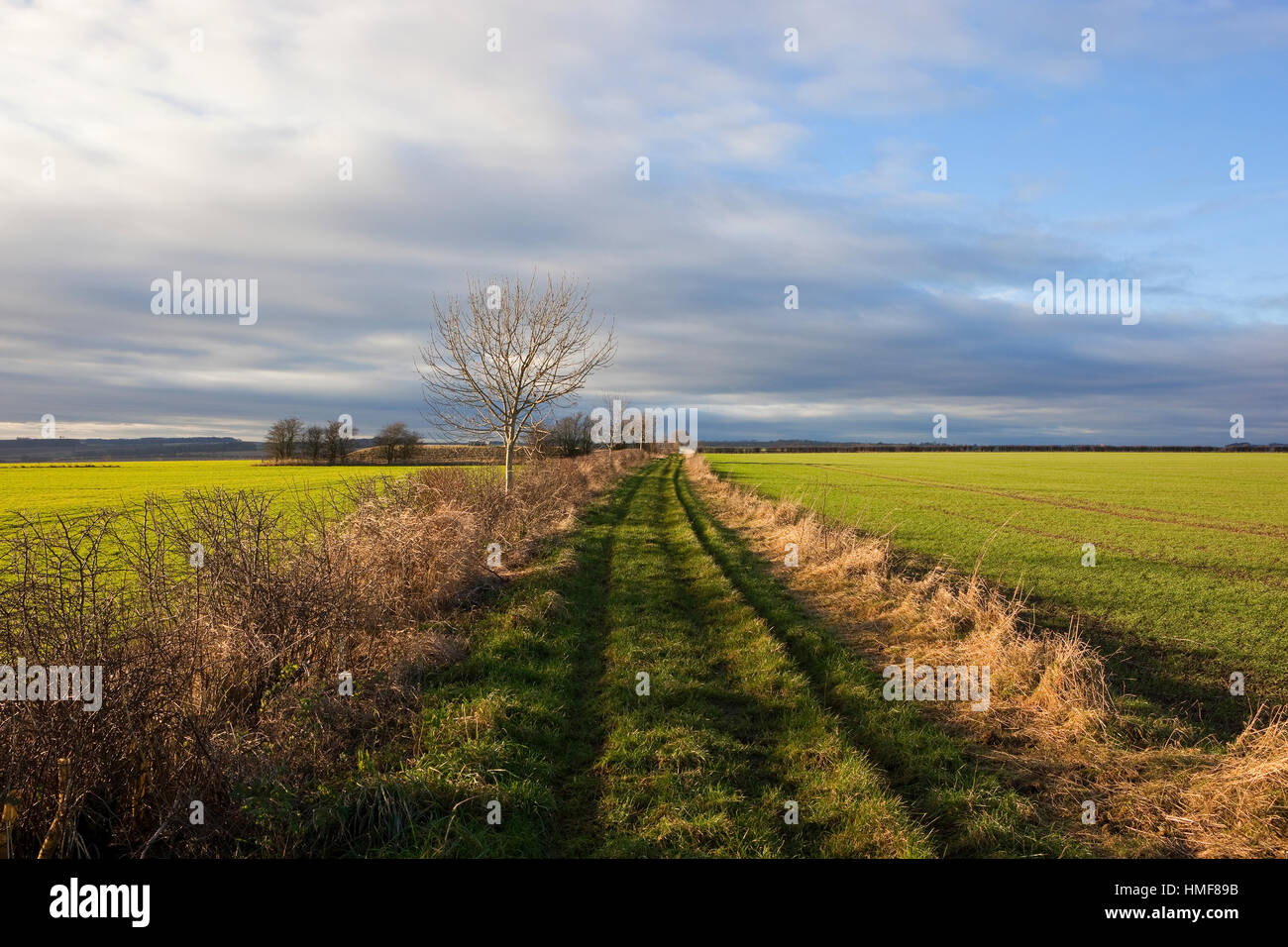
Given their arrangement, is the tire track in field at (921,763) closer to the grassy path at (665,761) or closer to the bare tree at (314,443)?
the grassy path at (665,761)

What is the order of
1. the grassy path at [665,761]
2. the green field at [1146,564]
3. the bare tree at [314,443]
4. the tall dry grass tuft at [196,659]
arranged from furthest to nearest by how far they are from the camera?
the bare tree at [314,443]
the green field at [1146,564]
the grassy path at [665,761]
the tall dry grass tuft at [196,659]

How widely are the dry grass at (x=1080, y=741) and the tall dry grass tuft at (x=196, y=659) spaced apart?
5.92 metres

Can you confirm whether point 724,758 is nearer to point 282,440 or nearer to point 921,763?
point 921,763

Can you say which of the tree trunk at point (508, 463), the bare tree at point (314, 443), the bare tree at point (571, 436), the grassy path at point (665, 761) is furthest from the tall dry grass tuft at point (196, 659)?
the bare tree at point (314, 443)

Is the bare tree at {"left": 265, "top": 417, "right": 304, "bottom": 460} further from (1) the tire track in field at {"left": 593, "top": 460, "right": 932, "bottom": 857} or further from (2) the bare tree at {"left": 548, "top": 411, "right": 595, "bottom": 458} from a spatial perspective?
(1) the tire track in field at {"left": 593, "top": 460, "right": 932, "bottom": 857}

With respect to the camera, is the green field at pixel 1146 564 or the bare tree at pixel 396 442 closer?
the green field at pixel 1146 564

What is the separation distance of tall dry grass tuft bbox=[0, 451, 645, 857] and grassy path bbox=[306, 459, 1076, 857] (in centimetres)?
68

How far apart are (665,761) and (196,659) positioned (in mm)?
4187

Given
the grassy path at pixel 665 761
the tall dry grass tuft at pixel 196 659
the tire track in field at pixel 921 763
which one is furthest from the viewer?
the tire track in field at pixel 921 763

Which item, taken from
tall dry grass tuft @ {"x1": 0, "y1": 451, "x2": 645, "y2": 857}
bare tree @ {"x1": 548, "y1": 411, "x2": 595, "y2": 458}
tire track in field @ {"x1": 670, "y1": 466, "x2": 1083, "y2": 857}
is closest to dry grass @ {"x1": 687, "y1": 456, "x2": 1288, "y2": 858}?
tire track in field @ {"x1": 670, "y1": 466, "x2": 1083, "y2": 857}

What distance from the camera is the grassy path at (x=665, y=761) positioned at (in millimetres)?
4406
